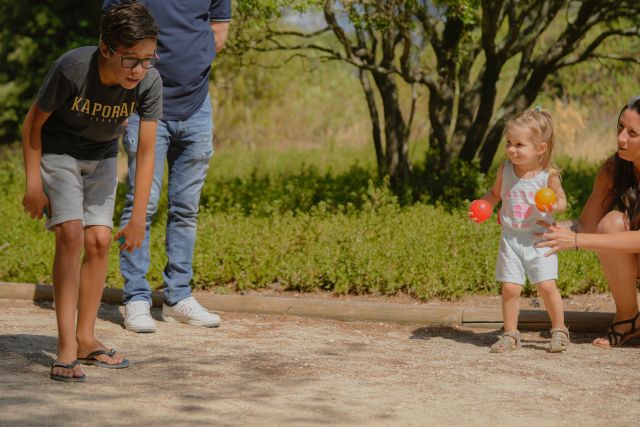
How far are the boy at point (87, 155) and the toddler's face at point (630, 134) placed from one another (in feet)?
7.75

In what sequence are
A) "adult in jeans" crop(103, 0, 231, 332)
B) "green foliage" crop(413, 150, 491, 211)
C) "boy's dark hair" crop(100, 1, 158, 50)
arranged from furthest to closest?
"green foliage" crop(413, 150, 491, 211)
"adult in jeans" crop(103, 0, 231, 332)
"boy's dark hair" crop(100, 1, 158, 50)

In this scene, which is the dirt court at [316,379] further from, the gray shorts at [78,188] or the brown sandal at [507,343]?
the gray shorts at [78,188]

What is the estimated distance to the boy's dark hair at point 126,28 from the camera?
14.5 feet

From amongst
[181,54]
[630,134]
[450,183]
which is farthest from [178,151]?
[450,183]

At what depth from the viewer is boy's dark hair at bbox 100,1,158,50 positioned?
442cm

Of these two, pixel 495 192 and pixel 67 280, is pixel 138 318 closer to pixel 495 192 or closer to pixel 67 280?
pixel 67 280

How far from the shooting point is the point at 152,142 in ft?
15.8

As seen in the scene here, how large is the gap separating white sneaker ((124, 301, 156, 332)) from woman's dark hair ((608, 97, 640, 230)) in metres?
2.65

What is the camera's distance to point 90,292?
4.85m

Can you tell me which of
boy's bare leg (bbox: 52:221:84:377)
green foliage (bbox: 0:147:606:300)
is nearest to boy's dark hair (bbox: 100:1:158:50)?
boy's bare leg (bbox: 52:221:84:377)

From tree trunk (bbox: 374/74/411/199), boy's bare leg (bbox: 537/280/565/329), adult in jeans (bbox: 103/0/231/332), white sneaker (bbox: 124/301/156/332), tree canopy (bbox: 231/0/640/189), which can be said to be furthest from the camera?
tree trunk (bbox: 374/74/411/199)

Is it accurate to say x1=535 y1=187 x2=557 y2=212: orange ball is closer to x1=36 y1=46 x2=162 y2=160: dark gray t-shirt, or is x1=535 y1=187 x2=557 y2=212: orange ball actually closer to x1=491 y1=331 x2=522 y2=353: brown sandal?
x1=491 y1=331 x2=522 y2=353: brown sandal

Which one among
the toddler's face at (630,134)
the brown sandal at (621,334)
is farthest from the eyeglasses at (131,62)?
the brown sandal at (621,334)

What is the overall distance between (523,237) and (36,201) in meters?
2.49
